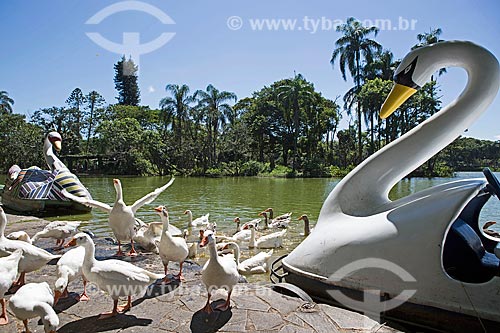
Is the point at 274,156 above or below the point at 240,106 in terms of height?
below

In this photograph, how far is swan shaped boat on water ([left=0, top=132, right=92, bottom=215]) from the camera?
11117mm

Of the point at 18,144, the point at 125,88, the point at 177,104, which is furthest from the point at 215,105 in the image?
the point at 125,88

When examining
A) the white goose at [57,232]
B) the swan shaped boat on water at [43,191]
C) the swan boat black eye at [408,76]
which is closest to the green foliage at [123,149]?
the swan shaped boat on water at [43,191]

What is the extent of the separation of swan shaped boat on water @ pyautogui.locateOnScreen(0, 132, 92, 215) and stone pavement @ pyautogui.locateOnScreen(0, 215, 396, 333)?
8.09 meters

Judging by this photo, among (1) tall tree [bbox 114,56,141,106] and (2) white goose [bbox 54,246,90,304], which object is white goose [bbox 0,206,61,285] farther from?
(1) tall tree [bbox 114,56,141,106]

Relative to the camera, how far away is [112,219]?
5594mm

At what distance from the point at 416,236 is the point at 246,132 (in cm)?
4210

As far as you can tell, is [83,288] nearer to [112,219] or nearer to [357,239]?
[112,219]

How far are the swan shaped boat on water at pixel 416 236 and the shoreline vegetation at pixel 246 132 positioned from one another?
31516mm

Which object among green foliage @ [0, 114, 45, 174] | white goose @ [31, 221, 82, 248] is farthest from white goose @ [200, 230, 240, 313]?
green foliage @ [0, 114, 45, 174]

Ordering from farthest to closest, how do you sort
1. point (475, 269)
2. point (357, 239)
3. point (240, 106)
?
point (240, 106)
point (357, 239)
point (475, 269)

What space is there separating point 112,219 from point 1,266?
2.39 m

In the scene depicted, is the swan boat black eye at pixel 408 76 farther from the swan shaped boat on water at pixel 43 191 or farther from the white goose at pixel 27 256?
the swan shaped boat on water at pixel 43 191

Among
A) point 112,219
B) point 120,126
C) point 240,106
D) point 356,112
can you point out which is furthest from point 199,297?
point 240,106
